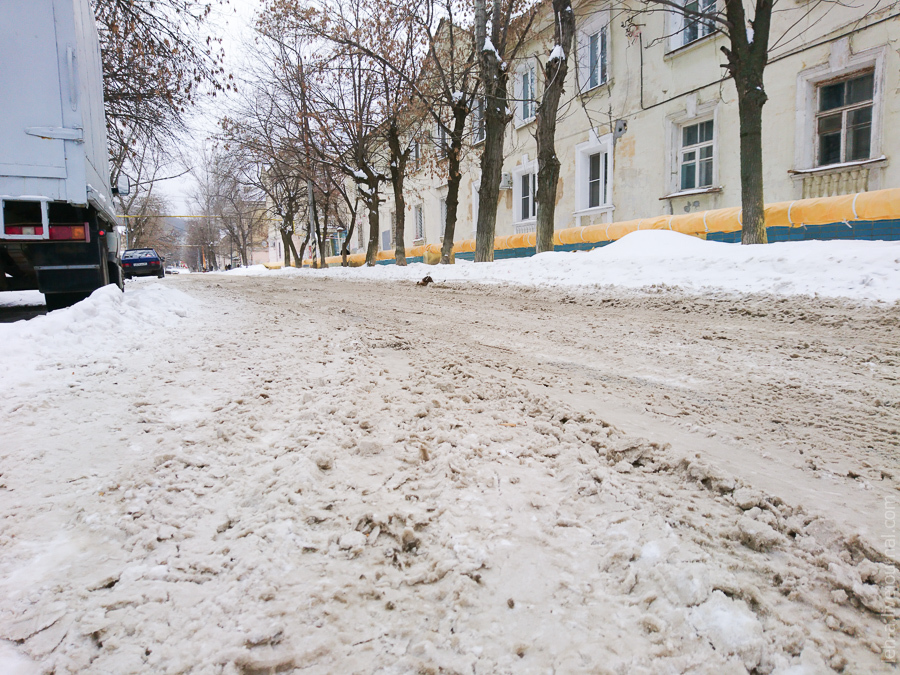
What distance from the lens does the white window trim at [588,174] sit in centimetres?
1594

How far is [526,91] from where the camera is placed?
20.2 metres

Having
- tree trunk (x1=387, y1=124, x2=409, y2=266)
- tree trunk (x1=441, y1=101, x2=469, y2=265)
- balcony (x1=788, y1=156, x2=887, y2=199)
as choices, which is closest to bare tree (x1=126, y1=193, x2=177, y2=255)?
tree trunk (x1=387, y1=124, x2=409, y2=266)

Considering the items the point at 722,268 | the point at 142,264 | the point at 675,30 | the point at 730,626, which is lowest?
the point at 730,626

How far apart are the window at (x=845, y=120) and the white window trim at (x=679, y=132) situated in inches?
88.7

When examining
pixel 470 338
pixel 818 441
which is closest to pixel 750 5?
pixel 470 338

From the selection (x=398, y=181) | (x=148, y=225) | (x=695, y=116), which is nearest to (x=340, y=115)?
(x=398, y=181)

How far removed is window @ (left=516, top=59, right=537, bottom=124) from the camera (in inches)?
762

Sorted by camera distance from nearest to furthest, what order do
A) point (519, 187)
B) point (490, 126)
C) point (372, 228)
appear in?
1. point (490, 126)
2. point (519, 187)
3. point (372, 228)

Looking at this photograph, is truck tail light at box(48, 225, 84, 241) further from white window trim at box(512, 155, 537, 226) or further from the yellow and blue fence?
white window trim at box(512, 155, 537, 226)

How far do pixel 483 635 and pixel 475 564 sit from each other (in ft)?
0.72

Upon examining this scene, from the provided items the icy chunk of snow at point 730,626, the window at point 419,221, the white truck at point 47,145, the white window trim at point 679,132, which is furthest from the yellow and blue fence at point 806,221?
the window at point 419,221

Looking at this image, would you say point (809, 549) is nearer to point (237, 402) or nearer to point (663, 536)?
point (663, 536)

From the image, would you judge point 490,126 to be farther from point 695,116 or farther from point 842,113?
point 842,113

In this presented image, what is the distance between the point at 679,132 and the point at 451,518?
1566cm
